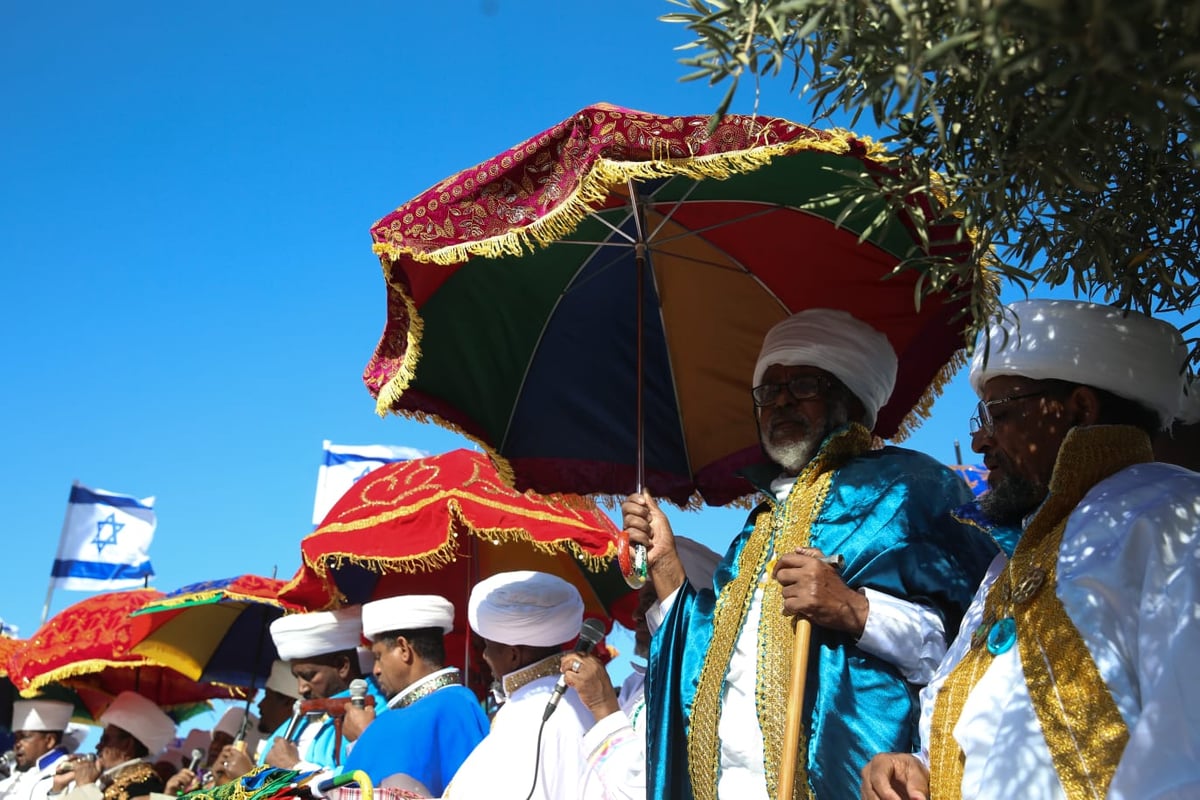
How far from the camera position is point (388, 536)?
22.6ft

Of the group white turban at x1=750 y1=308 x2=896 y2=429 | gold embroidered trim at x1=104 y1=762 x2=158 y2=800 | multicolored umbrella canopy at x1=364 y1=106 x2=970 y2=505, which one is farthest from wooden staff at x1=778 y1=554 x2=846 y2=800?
gold embroidered trim at x1=104 y1=762 x2=158 y2=800

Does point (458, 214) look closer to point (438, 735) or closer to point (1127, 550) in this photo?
point (1127, 550)

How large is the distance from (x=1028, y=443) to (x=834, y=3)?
5.04 feet

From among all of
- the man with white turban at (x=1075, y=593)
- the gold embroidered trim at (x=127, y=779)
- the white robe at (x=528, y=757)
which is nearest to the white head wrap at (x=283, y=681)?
the gold embroidered trim at (x=127, y=779)

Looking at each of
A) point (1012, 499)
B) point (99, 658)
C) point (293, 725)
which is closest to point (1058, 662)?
point (1012, 499)

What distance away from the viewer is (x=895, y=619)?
10.9 ft

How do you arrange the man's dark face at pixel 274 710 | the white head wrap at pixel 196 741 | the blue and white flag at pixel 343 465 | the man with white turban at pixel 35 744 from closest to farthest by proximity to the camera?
the man's dark face at pixel 274 710 → the man with white turban at pixel 35 744 → the white head wrap at pixel 196 741 → the blue and white flag at pixel 343 465

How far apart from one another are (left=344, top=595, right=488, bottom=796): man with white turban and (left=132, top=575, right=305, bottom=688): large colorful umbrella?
3158 mm

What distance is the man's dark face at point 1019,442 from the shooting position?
2920 mm

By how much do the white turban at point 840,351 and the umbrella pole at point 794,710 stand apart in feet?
3.80

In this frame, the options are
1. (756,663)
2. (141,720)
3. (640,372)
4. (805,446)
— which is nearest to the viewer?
(756,663)

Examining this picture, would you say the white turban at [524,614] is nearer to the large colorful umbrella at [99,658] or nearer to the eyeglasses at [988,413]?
the eyeglasses at [988,413]

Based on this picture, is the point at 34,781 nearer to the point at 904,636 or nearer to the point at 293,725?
the point at 293,725

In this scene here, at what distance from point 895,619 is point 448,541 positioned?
3.85 m
